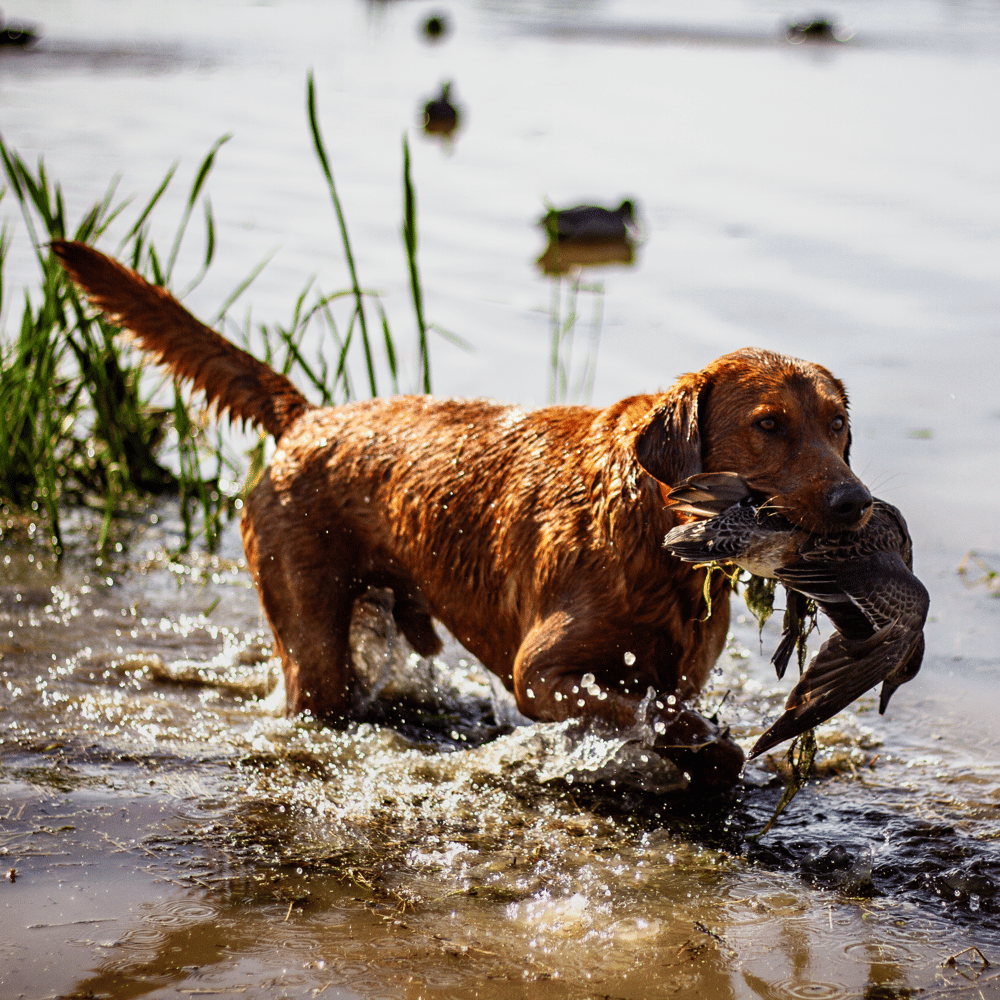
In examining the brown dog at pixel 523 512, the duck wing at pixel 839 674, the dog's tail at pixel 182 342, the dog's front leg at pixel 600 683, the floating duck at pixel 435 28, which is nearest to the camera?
the duck wing at pixel 839 674

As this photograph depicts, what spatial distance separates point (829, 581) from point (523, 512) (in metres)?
1.14

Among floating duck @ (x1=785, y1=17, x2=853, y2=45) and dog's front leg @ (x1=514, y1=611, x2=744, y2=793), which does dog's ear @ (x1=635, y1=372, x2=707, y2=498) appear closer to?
dog's front leg @ (x1=514, y1=611, x2=744, y2=793)

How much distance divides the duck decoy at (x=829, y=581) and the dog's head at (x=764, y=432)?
0.26ft

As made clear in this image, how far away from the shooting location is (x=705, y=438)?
10.7ft

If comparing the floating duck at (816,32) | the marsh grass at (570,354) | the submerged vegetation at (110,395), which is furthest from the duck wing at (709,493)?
the floating duck at (816,32)

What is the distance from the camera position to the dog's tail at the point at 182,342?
4.44 metres

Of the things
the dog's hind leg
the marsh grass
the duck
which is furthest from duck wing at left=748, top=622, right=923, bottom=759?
the duck

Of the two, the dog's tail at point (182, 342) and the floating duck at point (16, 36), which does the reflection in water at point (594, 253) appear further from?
the floating duck at point (16, 36)

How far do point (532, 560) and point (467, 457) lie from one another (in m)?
0.47

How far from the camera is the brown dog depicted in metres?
3.23

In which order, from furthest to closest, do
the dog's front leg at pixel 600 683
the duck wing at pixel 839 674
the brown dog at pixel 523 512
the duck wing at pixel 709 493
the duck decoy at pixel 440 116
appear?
1. the duck decoy at pixel 440 116
2. the dog's front leg at pixel 600 683
3. the brown dog at pixel 523 512
4. the duck wing at pixel 709 493
5. the duck wing at pixel 839 674

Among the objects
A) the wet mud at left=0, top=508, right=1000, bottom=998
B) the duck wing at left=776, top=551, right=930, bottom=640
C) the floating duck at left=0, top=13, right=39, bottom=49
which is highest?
the floating duck at left=0, top=13, right=39, bottom=49

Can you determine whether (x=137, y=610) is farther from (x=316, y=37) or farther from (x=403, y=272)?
(x=316, y=37)

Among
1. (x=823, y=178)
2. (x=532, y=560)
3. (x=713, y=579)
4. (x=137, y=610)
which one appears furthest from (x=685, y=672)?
(x=823, y=178)
